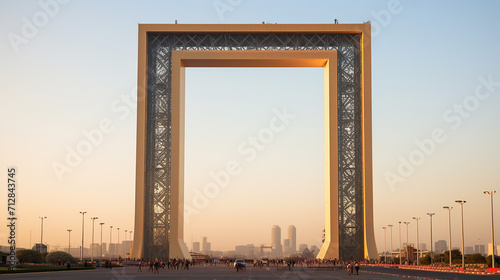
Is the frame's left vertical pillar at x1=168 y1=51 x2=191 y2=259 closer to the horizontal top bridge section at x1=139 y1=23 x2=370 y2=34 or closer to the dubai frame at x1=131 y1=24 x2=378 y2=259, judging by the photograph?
the dubai frame at x1=131 y1=24 x2=378 y2=259

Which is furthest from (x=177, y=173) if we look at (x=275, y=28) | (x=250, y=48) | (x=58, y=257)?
(x=58, y=257)

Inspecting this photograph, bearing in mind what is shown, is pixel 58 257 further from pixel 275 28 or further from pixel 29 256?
pixel 275 28

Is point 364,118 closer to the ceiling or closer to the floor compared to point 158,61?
closer to the floor

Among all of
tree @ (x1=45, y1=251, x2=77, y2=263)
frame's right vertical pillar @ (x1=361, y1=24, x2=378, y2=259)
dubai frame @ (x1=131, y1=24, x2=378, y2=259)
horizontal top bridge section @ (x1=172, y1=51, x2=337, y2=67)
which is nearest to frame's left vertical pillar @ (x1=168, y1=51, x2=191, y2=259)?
dubai frame @ (x1=131, y1=24, x2=378, y2=259)

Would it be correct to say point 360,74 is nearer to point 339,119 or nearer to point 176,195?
point 339,119

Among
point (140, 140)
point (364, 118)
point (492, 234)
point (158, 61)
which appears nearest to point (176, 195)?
point (140, 140)
